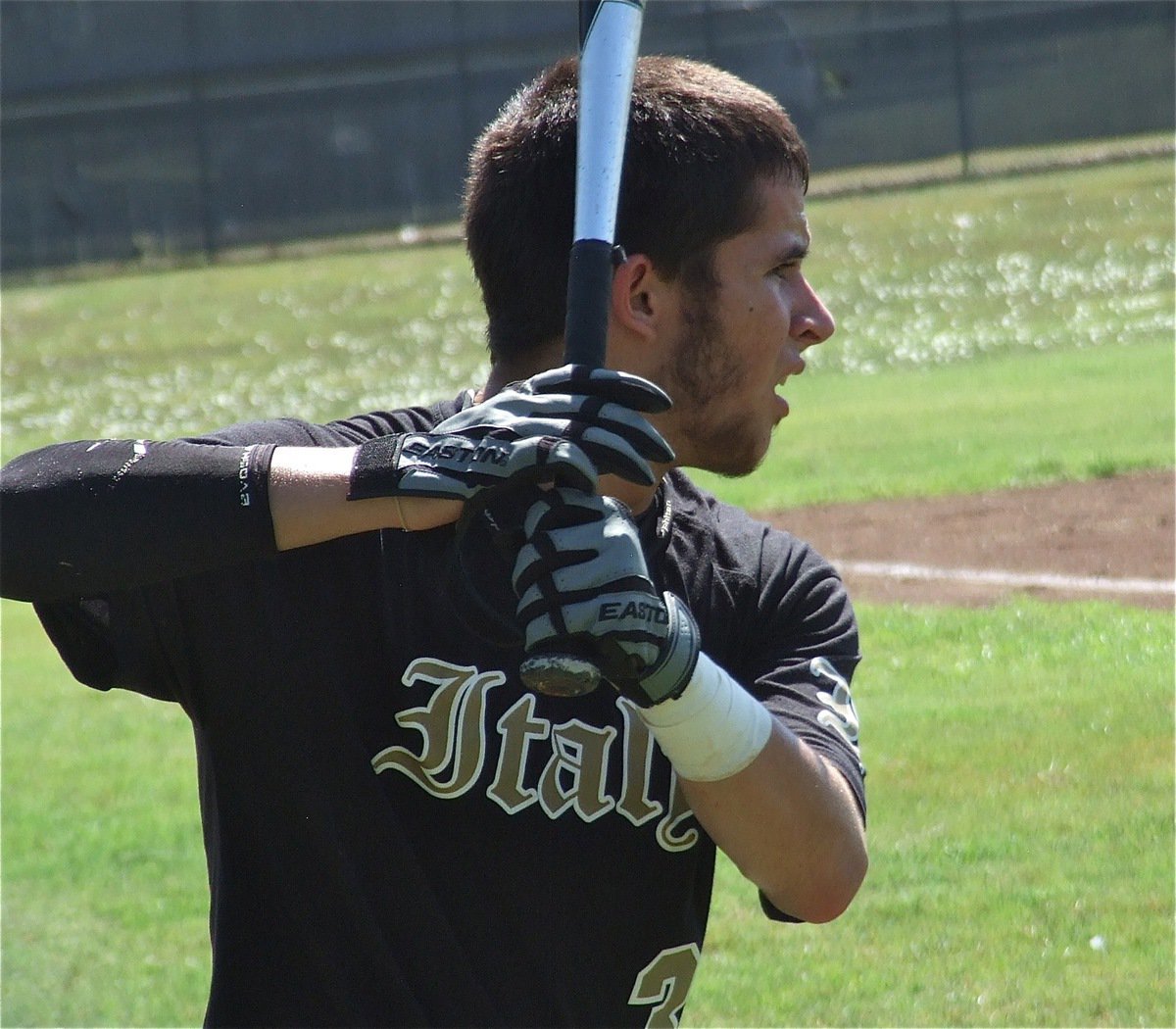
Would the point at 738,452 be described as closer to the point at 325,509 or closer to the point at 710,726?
the point at 710,726

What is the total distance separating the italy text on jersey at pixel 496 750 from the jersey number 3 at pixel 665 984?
23 centimetres

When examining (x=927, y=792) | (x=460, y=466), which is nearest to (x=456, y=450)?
(x=460, y=466)

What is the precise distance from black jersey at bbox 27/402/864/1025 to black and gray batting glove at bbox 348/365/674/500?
0.91 feet

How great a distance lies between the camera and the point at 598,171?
2086 mm

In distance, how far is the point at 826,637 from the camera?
8.07ft

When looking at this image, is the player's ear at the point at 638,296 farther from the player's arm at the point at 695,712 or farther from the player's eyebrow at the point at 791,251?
the player's arm at the point at 695,712

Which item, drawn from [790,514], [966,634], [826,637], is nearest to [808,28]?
[790,514]

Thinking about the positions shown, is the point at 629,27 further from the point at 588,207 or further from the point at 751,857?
the point at 751,857

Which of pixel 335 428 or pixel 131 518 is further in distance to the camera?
pixel 335 428

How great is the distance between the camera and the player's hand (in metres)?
1.86

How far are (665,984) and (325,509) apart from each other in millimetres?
827

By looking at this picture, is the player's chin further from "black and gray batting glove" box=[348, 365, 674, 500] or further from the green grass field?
the green grass field

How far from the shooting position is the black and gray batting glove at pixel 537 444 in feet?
6.06

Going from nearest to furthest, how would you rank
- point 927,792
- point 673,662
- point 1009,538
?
point 673,662 → point 927,792 → point 1009,538
